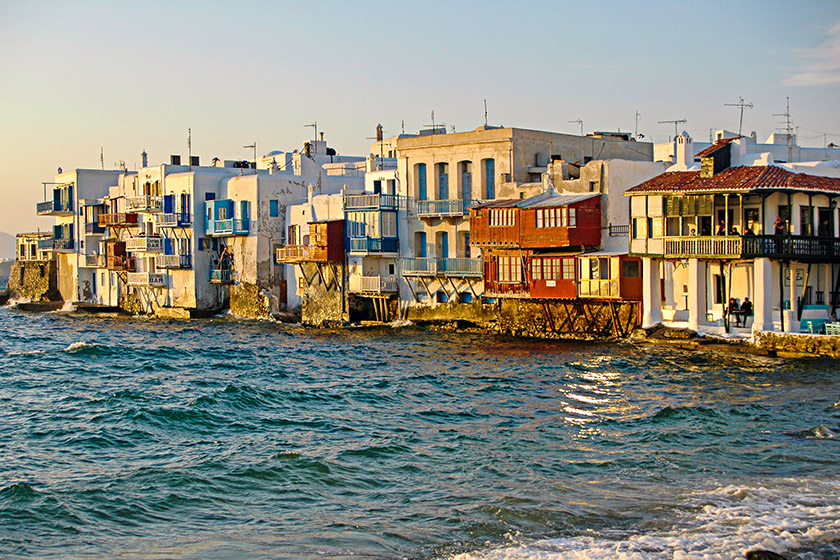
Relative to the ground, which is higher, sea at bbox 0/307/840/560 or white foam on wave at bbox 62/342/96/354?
white foam on wave at bbox 62/342/96/354

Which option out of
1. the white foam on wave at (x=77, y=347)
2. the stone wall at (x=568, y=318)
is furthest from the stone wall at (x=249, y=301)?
the stone wall at (x=568, y=318)

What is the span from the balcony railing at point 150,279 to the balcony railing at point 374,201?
1850 cm

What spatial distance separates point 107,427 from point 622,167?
26.8m

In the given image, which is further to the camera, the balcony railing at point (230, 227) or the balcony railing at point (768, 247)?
the balcony railing at point (230, 227)

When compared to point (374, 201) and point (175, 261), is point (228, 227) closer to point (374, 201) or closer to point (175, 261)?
point (175, 261)

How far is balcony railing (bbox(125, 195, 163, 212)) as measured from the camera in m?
65.7

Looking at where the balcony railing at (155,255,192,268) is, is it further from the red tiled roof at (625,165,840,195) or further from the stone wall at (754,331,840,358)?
the stone wall at (754,331,840,358)

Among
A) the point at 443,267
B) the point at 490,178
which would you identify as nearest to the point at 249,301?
the point at 443,267

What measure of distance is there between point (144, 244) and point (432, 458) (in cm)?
4916

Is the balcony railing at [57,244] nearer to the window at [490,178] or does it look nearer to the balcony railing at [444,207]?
the balcony railing at [444,207]

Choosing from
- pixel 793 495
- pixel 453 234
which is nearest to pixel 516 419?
pixel 793 495

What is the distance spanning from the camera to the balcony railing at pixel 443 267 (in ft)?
158

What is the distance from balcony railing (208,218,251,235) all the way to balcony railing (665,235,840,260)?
3060 cm

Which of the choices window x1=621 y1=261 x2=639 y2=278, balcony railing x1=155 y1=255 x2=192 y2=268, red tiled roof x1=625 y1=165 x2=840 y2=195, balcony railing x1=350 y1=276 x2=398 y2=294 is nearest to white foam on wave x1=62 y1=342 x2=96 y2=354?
balcony railing x1=350 y1=276 x2=398 y2=294
